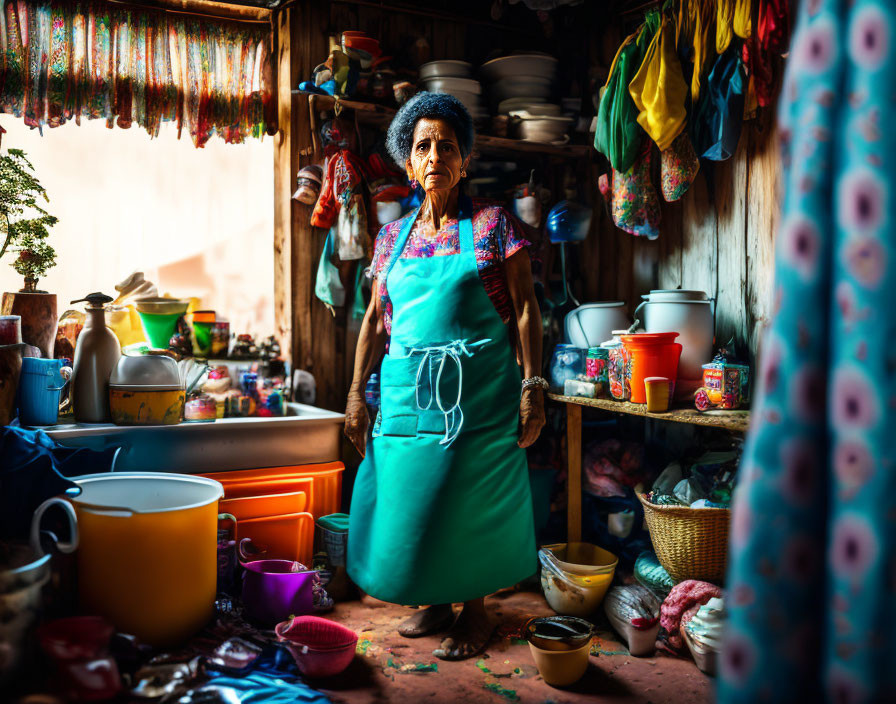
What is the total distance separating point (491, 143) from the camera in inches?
145

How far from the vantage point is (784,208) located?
97 cm

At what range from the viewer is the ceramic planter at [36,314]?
9.30 feet

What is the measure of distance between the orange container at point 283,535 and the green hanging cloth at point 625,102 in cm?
225

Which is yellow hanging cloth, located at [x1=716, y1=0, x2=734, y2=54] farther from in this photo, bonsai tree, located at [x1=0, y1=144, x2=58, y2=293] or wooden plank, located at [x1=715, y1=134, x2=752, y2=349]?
bonsai tree, located at [x1=0, y1=144, x2=58, y2=293]

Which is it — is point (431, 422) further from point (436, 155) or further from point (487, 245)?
point (436, 155)

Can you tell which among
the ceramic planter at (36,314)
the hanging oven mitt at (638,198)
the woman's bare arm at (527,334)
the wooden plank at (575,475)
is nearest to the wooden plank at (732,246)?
the hanging oven mitt at (638,198)

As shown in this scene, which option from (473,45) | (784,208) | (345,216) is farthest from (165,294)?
(784,208)

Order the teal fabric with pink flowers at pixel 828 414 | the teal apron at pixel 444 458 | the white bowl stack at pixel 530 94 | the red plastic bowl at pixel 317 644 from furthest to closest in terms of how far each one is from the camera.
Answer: the white bowl stack at pixel 530 94, the teal apron at pixel 444 458, the red plastic bowl at pixel 317 644, the teal fabric with pink flowers at pixel 828 414

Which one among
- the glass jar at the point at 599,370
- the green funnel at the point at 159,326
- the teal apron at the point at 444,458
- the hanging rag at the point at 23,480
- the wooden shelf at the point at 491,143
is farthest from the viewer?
the wooden shelf at the point at 491,143

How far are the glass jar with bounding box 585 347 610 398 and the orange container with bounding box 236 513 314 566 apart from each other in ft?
4.69

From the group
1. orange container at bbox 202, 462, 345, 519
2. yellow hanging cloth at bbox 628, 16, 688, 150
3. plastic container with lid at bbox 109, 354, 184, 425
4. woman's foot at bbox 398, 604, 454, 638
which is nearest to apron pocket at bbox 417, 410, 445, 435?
orange container at bbox 202, 462, 345, 519

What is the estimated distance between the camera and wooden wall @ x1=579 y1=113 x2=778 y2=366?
9.95ft

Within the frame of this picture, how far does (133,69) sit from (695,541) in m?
3.39

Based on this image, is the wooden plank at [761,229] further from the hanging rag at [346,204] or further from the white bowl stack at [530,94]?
the hanging rag at [346,204]
